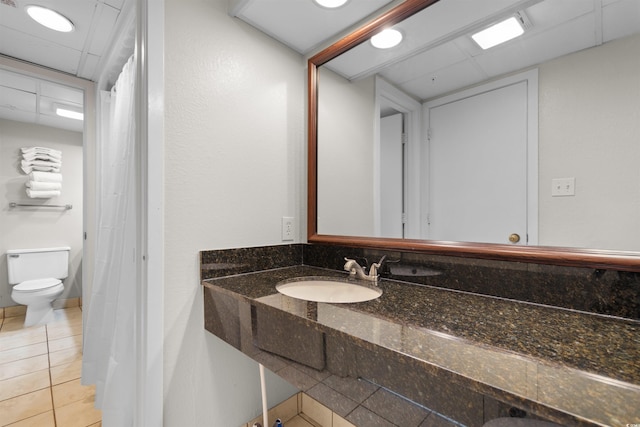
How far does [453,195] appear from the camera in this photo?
103cm

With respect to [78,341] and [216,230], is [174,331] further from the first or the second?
[78,341]

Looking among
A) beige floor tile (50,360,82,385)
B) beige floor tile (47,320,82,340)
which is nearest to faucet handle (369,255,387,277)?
beige floor tile (50,360,82,385)

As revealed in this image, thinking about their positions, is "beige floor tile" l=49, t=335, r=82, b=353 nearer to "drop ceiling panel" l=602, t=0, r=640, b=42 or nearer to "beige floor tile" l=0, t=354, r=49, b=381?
"beige floor tile" l=0, t=354, r=49, b=381

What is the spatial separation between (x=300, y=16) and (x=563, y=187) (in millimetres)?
1197

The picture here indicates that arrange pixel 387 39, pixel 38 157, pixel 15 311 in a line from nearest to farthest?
pixel 387 39, pixel 15 311, pixel 38 157

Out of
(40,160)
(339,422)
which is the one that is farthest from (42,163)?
(339,422)

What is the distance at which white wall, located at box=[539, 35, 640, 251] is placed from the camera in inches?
27.9

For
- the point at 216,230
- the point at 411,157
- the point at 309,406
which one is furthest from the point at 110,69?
the point at 309,406

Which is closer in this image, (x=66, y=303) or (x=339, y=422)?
(x=339, y=422)

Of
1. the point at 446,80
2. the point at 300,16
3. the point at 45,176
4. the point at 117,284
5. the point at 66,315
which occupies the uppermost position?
the point at 300,16

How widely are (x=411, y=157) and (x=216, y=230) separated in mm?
860

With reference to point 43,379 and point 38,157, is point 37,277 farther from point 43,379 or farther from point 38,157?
point 43,379

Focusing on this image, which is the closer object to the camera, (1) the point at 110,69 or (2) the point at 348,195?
(2) the point at 348,195

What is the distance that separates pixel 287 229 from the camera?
1433 millimetres
